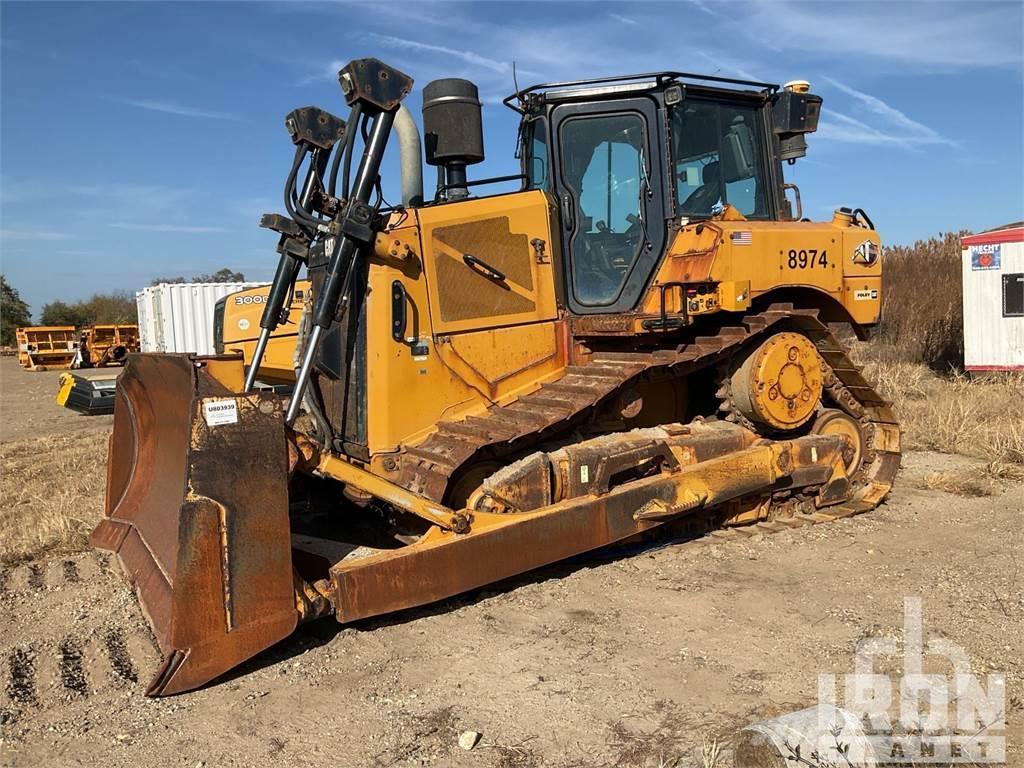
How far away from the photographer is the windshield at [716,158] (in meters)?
5.45

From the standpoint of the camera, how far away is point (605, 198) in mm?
5406

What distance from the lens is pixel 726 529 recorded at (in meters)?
5.79

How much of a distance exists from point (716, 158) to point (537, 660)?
11.8 ft

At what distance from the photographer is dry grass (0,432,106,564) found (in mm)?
5684

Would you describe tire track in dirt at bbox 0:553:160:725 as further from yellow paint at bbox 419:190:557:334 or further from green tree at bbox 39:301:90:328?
green tree at bbox 39:301:90:328

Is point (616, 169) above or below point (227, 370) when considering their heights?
above

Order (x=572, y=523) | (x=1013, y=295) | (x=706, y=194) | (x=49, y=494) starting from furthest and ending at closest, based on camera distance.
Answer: (x=1013, y=295) < (x=49, y=494) < (x=706, y=194) < (x=572, y=523)

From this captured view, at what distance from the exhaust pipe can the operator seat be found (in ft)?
6.09

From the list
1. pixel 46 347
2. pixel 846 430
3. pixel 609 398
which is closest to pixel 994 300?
pixel 846 430

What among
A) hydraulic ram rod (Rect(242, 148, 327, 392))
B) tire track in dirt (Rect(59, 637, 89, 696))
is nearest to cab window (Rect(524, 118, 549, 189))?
hydraulic ram rod (Rect(242, 148, 327, 392))

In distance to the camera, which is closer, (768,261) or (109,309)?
(768,261)

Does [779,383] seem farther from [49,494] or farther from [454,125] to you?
[49,494]

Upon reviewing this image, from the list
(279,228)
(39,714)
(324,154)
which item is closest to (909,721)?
(39,714)

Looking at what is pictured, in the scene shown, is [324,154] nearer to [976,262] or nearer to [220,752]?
[220,752]
